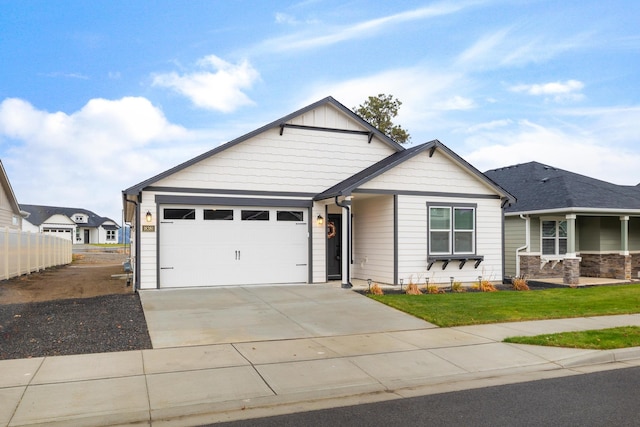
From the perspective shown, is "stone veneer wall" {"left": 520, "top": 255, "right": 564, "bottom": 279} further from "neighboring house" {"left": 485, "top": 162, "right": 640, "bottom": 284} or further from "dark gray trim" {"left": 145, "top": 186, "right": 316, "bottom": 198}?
"dark gray trim" {"left": 145, "top": 186, "right": 316, "bottom": 198}

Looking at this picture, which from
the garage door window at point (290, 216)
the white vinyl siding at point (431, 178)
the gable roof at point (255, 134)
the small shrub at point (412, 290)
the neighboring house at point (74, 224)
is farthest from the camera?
the neighboring house at point (74, 224)

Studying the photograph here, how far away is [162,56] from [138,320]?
33.1ft

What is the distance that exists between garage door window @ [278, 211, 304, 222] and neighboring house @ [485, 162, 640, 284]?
874 centimetres

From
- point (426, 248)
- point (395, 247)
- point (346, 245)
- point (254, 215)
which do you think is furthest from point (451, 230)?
point (254, 215)

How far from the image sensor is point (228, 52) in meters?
16.8

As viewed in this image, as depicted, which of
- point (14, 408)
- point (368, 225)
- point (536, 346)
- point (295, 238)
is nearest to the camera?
point (14, 408)

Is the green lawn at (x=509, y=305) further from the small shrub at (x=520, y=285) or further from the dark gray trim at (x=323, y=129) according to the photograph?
the dark gray trim at (x=323, y=129)

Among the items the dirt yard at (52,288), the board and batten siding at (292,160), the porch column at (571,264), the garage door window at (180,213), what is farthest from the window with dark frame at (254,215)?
the porch column at (571,264)

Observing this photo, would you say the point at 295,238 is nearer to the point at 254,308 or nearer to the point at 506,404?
the point at 254,308

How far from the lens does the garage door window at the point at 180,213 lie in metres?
14.5

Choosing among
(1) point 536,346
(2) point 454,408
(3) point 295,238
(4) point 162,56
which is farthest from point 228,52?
(2) point 454,408

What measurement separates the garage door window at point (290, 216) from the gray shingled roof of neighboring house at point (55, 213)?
65.9 m

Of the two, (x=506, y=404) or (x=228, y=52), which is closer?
(x=506, y=404)

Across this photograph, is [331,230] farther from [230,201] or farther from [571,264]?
[571,264]
